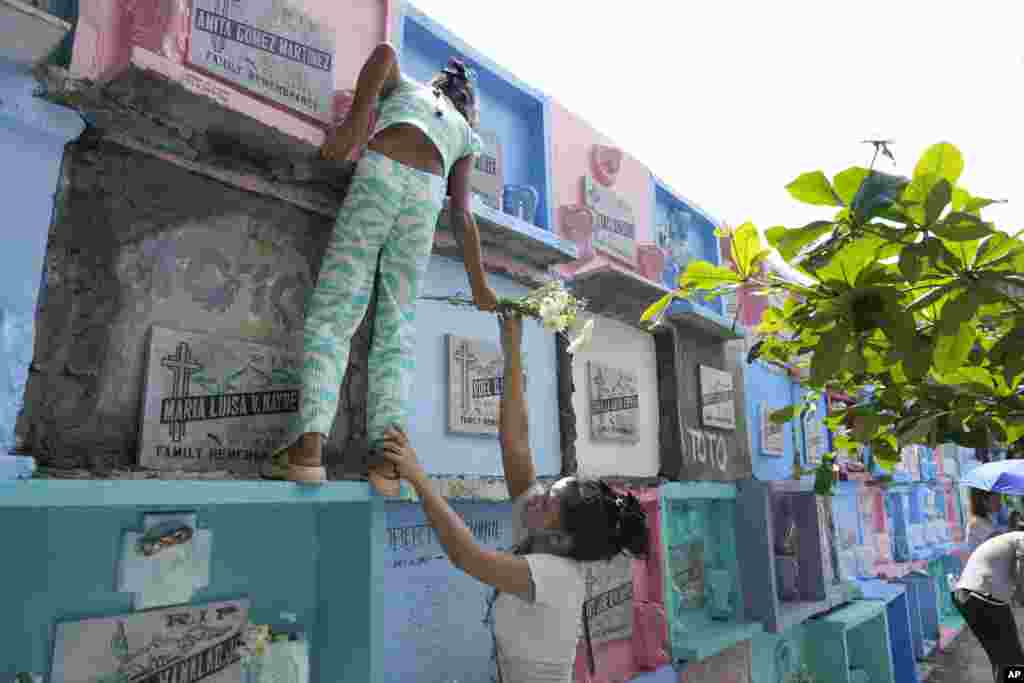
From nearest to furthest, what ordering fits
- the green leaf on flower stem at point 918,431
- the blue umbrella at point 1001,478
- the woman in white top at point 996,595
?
the green leaf on flower stem at point 918,431 → the blue umbrella at point 1001,478 → the woman in white top at point 996,595

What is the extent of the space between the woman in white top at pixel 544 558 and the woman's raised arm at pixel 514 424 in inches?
7.0

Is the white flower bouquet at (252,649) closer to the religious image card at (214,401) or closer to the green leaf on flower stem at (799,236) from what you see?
the religious image card at (214,401)

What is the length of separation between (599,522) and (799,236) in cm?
112

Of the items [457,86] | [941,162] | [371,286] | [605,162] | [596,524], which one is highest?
[605,162]

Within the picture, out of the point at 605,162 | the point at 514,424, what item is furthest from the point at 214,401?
the point at 605,162

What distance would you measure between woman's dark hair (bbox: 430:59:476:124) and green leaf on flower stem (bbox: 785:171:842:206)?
6.16 ft

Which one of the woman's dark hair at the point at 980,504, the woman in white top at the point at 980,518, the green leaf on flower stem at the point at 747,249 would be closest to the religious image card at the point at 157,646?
the green leaf on flower stem at the point at 747,249

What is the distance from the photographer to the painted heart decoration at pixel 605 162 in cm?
505

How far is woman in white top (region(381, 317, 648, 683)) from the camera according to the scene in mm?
2066

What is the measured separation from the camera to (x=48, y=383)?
2.06 metres

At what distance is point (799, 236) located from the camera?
141cm

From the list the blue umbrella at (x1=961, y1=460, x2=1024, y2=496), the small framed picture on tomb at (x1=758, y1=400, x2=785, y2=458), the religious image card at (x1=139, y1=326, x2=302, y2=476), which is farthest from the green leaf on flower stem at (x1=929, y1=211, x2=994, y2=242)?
the small framed picture on tomb at (x1=758, y1=400, x2=785, y2=458)

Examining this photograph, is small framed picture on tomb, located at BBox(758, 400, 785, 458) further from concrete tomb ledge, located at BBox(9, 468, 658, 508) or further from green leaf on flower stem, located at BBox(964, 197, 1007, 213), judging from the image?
green leaf on flower stem, located at BBox(964, 197, 1007, 213)

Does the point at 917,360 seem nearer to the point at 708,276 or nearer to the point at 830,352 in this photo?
the point at 830,352
